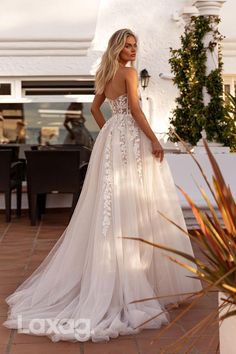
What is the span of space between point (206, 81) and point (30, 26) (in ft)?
11.2

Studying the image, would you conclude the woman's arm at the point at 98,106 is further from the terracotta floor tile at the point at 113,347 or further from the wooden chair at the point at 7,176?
the wooden chair at the point at 7,176

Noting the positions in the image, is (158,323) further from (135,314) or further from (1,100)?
(1,100)

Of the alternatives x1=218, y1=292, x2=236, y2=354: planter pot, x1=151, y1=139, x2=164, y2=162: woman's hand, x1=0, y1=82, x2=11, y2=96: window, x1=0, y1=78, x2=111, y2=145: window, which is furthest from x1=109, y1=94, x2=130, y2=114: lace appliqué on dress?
x1=0, y1=82, x2=11, y2=96: window

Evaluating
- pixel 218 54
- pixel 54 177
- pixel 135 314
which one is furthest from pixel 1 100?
pixel 135 314

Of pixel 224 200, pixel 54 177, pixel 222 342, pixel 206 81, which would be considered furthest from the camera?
pixel 54 177

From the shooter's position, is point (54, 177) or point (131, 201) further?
point (54, 177)

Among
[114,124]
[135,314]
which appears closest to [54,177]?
[114,124]

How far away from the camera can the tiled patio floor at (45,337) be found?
3736 mm

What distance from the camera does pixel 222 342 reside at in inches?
112

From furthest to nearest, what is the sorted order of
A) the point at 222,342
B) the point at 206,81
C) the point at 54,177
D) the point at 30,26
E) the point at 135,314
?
the point at 30,26 < the point at 54,177 < the point at 206,81 < the point at 135,314 < the point at 222,342

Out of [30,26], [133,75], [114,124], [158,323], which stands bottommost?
[158,323]

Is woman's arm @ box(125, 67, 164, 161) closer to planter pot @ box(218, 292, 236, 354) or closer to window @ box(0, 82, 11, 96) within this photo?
planter pot @ box(218, 292, 236, 354)

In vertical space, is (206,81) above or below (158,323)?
above

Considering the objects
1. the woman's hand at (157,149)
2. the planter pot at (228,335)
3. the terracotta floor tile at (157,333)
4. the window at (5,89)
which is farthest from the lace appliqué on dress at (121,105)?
the window at (5,89)
